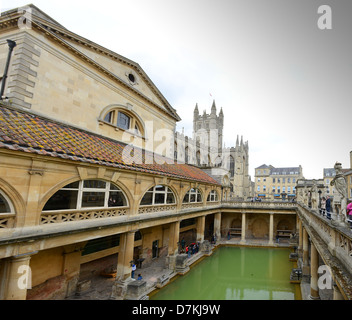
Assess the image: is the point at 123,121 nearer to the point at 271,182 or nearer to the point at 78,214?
the point at 78,214

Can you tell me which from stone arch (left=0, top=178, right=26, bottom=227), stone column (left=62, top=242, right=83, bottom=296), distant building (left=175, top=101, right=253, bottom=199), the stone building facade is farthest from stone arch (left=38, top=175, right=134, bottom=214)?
distant building (left=175, top=101, right=253, bottom=199)

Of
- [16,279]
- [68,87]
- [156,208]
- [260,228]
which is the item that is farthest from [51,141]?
[260,228]

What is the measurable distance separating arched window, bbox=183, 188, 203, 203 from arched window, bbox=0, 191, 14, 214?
15.5m

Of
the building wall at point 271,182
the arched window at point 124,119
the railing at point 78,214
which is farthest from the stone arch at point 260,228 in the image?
the building wall at point 271,182

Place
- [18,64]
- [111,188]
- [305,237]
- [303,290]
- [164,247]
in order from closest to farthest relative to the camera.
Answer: [18,64]
[111,188]
[303,290]
[305,237]
[164,247]

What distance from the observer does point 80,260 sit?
13.8 metres

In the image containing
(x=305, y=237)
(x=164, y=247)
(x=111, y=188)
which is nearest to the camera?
(x=111, y=188)

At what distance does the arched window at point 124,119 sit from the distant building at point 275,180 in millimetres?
70962

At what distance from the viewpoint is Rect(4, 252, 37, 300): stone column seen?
782cm

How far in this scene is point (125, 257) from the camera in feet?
43.8

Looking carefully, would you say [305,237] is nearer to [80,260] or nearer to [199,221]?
[199,221]

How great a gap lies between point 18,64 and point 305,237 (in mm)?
23152

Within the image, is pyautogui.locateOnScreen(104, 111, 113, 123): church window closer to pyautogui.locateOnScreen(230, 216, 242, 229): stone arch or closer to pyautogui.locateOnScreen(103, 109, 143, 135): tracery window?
pyautogui.locateOnScreen(103, 109, 143, 135): tracery window
